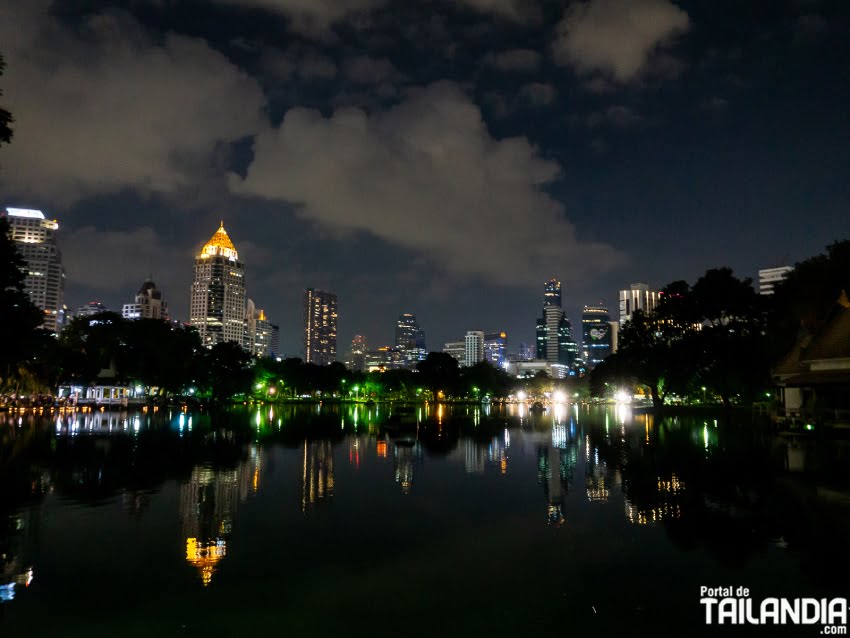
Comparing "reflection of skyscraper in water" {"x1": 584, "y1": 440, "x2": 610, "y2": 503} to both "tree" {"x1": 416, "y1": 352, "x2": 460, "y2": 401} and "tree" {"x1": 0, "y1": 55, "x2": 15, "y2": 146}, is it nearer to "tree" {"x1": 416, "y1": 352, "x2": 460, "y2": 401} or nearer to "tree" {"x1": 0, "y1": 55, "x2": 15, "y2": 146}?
"tree" {"x1": 0, "y1": 55, "x2": 15, "y2": 146}

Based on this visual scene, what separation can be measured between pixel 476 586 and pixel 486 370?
537 ft

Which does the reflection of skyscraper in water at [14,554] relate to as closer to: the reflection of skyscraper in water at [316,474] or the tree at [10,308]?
the reflection of skyscraper in water at [316,474]

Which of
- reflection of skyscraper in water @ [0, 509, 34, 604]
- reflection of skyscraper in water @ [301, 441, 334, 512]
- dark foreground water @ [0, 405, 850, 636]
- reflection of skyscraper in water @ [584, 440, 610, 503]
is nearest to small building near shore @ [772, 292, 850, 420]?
dark foreground water @ [0, 405, 850, 636]

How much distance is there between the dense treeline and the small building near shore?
20.0 feet

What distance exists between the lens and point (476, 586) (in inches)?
414

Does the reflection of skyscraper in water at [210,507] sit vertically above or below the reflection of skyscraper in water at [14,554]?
below

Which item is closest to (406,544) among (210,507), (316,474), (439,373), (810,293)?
(210,507)

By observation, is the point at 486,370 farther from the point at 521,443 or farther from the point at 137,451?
the point at 137,451

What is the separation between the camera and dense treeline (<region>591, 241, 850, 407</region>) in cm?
5034

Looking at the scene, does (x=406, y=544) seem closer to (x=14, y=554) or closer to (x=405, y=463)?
(x=14, y=554)

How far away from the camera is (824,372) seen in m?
37.0

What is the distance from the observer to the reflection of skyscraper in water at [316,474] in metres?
18.5

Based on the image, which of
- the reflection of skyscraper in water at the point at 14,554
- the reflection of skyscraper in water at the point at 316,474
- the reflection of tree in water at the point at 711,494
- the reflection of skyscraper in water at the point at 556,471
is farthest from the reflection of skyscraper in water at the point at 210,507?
the reflection of tree in water at the point at 711,494

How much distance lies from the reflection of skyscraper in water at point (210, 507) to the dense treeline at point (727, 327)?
45.3m
